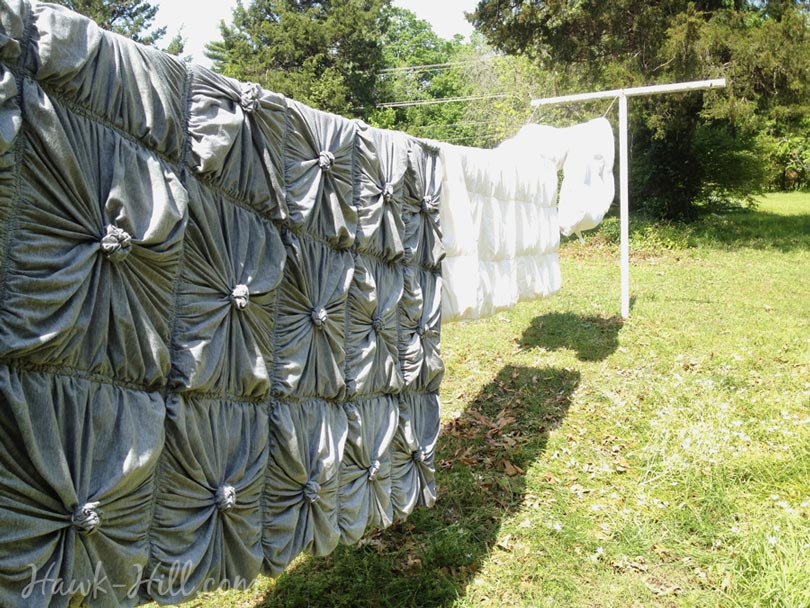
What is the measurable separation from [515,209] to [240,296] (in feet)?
8.30

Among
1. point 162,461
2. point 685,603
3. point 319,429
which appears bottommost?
point 685,603

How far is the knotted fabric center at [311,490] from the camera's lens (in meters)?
1.89

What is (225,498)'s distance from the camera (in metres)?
1.56

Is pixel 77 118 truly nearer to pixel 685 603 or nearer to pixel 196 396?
pixel 196 396

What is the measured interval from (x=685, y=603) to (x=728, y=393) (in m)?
2.26

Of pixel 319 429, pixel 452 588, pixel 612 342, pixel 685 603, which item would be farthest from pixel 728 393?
pixel 319 429

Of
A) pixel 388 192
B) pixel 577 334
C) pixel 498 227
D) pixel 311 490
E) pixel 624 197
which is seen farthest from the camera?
pixel 624 197

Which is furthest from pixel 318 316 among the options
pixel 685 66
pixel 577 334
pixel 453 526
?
pixel 685 66

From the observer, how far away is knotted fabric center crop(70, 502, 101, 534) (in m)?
1.18

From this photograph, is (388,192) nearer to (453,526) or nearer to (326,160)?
(326,160)

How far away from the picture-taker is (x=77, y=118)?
1.19 m

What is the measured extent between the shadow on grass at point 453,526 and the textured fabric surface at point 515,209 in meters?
1.02

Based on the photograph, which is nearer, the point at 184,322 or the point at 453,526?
the point at 184,322

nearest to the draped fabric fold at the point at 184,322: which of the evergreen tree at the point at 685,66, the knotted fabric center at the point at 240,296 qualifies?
the knotted fabric center at the point at 240,296
